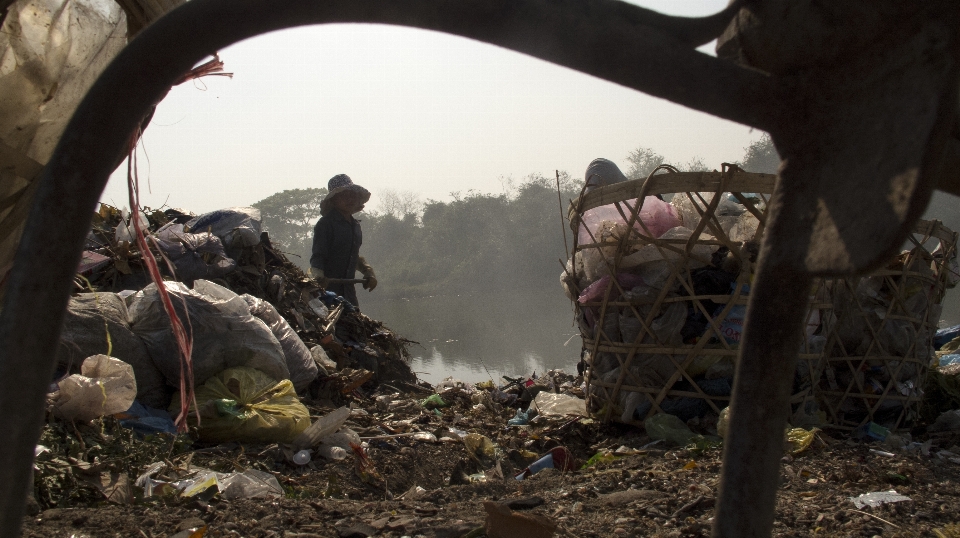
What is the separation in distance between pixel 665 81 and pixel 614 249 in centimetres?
Result: 263

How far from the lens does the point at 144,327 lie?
9.98 ft

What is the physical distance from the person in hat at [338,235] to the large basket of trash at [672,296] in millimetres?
3165

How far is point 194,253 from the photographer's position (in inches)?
173

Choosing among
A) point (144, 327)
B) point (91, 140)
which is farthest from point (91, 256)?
point (91, 140)

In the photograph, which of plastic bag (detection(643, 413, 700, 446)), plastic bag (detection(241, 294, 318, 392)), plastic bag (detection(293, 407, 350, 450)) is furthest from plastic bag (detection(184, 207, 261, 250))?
plastic bag (detection(643, 413, 700, 446))

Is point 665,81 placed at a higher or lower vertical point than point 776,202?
higher

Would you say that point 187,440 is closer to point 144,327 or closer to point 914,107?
point 144,327

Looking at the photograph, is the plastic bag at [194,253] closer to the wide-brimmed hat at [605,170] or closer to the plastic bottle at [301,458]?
the plastic bottle at [301,458]

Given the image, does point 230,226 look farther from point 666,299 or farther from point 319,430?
point 666,299

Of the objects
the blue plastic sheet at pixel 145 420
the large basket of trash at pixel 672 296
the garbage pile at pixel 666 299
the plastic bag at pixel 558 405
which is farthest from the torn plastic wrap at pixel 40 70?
the plastic bag at pixel 558 405

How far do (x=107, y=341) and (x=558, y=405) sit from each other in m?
2.32

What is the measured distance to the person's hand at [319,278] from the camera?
5.91m

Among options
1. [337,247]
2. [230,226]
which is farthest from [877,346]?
[337,247]

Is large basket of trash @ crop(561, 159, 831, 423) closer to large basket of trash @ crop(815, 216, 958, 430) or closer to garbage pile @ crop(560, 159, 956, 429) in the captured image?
garbage pile @ crop(560, 159, 956, 429)
